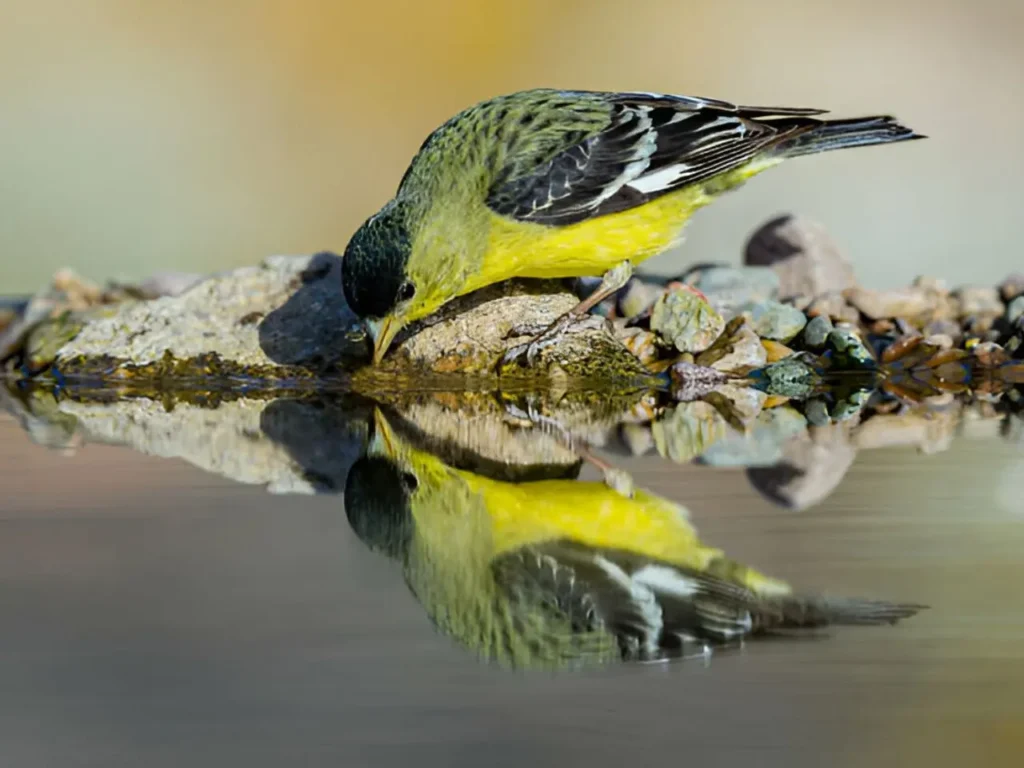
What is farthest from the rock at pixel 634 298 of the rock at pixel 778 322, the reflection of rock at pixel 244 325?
the reflection of rock at pixel 244 325

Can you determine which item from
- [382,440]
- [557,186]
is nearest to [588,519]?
[382,440]

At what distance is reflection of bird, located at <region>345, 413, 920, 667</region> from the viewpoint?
2408 mm

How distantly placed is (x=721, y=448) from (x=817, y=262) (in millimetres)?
4210

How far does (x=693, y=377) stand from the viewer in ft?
22.0

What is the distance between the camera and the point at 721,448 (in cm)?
458

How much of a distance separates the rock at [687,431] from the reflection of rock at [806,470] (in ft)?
0.93

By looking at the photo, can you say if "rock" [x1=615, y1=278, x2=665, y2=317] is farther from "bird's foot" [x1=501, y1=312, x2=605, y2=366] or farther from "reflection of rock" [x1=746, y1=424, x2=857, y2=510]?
"reflection of rock" [x1=746, y1=424, x2=857, y2=510]

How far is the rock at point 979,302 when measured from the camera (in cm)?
799

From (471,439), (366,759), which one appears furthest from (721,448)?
(366,759)

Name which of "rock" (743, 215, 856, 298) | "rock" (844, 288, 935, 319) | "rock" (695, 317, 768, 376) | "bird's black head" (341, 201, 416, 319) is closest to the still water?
"bird's black head" (341, 201, 416, 319)

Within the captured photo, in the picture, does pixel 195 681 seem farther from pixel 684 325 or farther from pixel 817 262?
pixel 817 262

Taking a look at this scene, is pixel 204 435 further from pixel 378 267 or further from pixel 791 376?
pixel 791 376

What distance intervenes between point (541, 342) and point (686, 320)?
73 cm

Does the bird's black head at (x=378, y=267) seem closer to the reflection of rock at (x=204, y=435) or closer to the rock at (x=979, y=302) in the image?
the reflection of rock at (x=204, y=435)
